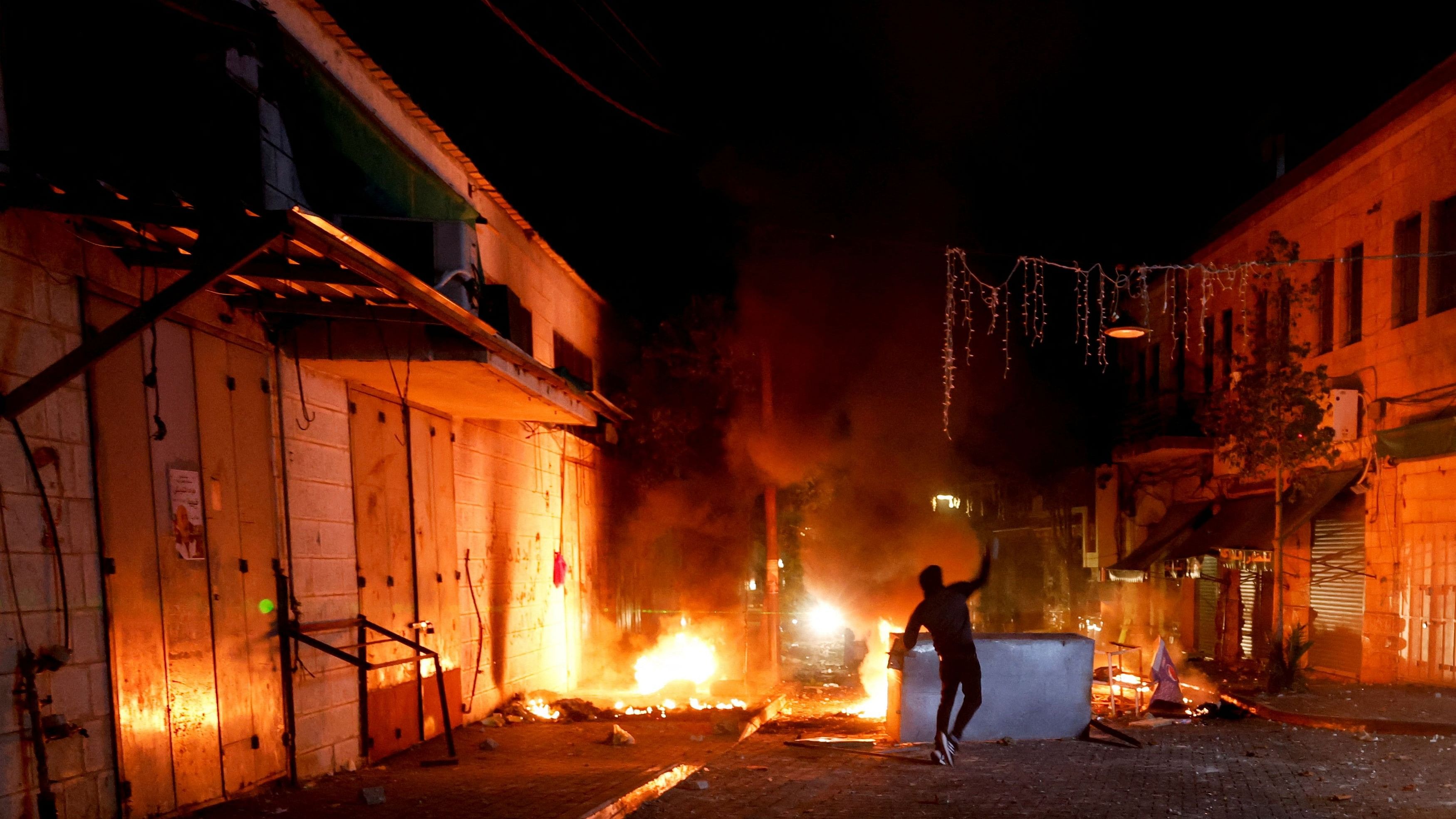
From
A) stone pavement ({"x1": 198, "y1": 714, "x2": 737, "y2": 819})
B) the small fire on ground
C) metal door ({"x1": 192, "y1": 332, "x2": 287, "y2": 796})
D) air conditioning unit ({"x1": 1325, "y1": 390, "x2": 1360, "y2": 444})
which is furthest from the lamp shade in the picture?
metal door ({"x1": 192, "y1": 332, "x2": 287, "y2": 796})

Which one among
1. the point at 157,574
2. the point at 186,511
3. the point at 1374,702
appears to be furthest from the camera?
the point at 1374,702

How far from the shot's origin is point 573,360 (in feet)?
51.1

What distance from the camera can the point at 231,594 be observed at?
21.5 ft

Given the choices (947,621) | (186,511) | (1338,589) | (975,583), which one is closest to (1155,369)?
(1338,589)

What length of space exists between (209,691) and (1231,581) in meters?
18.1

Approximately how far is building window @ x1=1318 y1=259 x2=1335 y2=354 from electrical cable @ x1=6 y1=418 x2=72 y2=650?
17456 mm

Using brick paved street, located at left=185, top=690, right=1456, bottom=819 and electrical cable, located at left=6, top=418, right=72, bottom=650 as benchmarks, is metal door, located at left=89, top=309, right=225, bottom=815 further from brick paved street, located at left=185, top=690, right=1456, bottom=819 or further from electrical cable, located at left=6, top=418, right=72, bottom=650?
brick paved street, located at left=185, top=690, right=1456, bottom=819

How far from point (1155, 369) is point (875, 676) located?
12676 millimetres

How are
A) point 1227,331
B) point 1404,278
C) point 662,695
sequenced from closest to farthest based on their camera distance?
point 1404,278
point 662,695
point 1227,331

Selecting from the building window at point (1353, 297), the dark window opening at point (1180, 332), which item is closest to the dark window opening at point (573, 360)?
the building window at point (1353, 297)

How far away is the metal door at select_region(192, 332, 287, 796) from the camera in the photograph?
21.0 feet

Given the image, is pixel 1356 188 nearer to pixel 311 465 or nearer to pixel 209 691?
pixel 311 465

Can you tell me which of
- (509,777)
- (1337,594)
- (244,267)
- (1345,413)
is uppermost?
(244,267)

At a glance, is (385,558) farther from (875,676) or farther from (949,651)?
(875,676)
